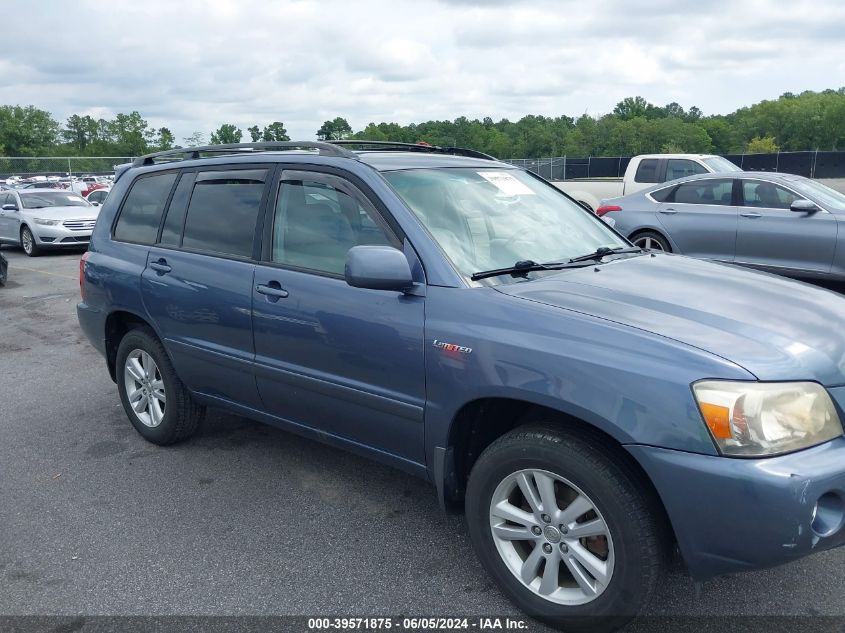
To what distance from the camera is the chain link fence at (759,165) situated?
110 ft

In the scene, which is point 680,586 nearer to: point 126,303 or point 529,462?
point 529,462

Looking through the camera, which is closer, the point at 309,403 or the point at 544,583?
the point at 544,583

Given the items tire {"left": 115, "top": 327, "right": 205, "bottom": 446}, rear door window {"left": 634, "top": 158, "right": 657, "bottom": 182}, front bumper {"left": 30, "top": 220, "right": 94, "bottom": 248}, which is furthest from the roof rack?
front bumper {"left": 30, "top": 220, "right": 94, "bottom": 248}

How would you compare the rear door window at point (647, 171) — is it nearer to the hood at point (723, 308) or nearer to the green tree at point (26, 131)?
the hood at point (723, 308)

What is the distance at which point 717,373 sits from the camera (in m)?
2.30

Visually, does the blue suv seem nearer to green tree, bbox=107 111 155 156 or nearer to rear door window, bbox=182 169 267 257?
rear door window, bbox=182 169 267 257

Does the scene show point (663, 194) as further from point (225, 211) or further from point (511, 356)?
point (511, 356)

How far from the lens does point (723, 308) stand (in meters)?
2.79

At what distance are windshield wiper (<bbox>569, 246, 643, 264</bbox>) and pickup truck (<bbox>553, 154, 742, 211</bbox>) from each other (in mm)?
8659

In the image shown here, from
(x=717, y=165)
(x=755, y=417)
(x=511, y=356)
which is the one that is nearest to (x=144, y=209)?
(x=511, y=356)

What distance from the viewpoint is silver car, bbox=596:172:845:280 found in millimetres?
8328

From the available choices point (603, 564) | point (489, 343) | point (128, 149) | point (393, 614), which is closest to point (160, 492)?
point (393, 614)

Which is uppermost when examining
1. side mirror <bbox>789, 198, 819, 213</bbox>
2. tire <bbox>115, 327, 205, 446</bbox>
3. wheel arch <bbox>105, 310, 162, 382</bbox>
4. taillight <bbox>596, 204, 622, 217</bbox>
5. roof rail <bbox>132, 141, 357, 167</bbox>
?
roof rail <bbox>132, 141, 357, 167</bbox>

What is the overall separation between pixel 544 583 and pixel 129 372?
3.15m
